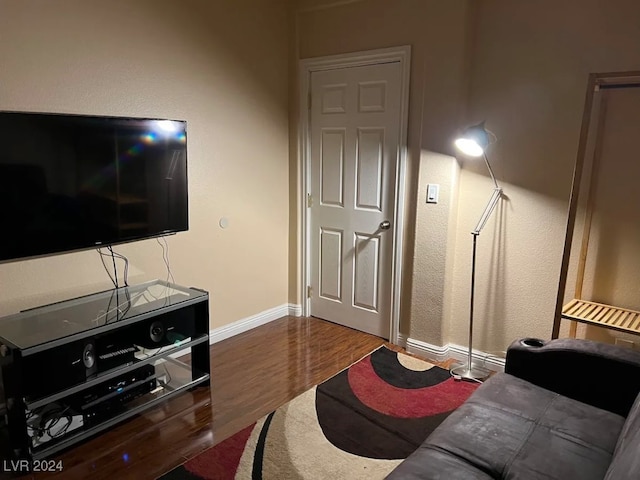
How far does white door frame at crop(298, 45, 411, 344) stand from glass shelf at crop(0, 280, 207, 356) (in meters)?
1.34

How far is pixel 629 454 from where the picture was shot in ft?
4.17

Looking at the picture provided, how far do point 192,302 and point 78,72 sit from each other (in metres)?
1.34

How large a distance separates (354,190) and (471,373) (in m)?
1.48

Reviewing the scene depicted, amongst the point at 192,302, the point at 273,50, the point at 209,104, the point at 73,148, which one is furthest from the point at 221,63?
the point at 192,302

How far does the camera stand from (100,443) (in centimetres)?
230

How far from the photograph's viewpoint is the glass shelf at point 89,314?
2.09 m

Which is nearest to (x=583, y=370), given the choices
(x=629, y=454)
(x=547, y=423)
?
(x=547, y=423)

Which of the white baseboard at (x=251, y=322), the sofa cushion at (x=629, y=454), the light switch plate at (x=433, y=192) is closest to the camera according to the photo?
the sofa cushion at (x=629, y=454)

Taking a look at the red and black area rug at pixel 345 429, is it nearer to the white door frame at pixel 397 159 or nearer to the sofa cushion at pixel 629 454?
the white door frame at pixel 397 159

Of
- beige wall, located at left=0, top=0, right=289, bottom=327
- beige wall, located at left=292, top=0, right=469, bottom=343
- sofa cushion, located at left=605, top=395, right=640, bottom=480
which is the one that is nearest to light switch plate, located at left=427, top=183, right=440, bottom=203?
beige wall, located at left=292, top=0, right=469, bottom=343

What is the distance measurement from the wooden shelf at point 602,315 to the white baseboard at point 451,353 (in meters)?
0.67

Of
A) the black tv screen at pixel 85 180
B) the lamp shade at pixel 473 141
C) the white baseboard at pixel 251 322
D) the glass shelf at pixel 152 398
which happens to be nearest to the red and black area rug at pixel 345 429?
the glass shelf at pixel 152 398

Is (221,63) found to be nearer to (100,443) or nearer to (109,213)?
(109,213)

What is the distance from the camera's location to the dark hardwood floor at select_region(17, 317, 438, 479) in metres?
2.19
